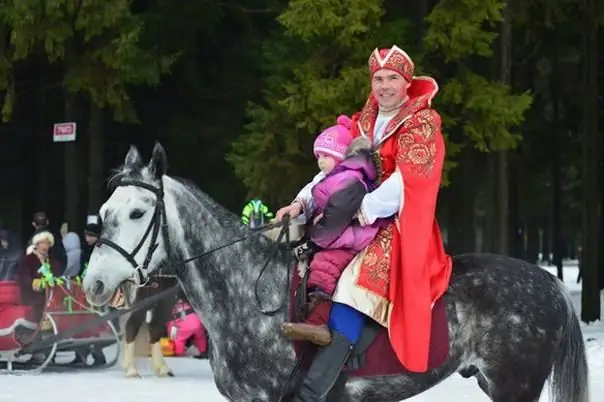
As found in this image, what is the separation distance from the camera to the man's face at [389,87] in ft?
21.5

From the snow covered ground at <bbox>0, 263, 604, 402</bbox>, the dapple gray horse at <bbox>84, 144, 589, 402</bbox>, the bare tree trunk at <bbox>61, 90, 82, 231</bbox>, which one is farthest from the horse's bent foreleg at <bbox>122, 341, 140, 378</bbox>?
the dapple gray horse at <bbox>84, 144, 589, 402</bbox>

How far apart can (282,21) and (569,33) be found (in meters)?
8.41

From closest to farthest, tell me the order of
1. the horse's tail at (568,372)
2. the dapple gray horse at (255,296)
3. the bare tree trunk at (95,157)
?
the dapple gray horse at (255,296) < the horse's tail at (568,372) < the bare tree trunk at (95,157)

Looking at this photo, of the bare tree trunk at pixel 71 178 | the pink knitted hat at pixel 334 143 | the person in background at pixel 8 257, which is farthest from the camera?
the bare tree trunk at pixel 71 178

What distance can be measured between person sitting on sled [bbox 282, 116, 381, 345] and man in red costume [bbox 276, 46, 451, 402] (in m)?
0.06

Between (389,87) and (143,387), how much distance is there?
744 cm

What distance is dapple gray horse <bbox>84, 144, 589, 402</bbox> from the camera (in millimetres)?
6293

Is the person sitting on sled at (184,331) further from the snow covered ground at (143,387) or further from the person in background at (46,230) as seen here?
the person in background at (46,230)

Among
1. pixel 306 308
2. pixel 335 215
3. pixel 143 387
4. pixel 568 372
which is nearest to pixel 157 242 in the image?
pixel 306 308

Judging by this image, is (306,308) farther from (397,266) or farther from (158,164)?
(158,164)

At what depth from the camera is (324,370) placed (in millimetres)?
6207

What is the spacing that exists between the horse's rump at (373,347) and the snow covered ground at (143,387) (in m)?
5.42

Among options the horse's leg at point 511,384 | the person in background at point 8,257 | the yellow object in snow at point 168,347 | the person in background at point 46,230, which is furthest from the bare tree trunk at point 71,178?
the horse's leg at point 511,384

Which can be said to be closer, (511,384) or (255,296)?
(255,296)
